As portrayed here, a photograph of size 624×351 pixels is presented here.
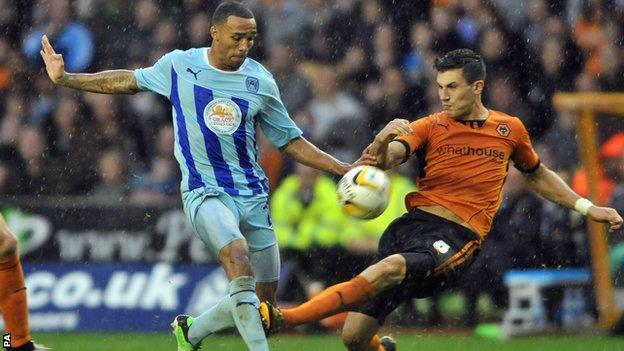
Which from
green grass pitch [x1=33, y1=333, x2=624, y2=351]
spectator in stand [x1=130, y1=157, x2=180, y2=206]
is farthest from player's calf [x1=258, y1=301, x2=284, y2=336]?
spectator in stand [x1=130, y1=157, x2=180, y2=206]

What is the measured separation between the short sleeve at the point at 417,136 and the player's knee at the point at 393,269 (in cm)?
77

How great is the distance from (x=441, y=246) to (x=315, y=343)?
3.91 meters

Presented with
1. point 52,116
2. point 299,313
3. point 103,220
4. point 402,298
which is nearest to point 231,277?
point 299,313

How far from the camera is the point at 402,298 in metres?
9.23

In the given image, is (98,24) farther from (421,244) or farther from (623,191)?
(421,244)

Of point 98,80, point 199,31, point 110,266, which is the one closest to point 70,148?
point 199,31

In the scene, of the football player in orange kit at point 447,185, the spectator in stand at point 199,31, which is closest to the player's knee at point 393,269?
the football player in orange kit at point 447,185

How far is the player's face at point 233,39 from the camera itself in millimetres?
9352

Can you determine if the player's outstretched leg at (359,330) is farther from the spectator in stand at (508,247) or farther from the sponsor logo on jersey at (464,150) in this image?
the spectator in stand at (508,247)

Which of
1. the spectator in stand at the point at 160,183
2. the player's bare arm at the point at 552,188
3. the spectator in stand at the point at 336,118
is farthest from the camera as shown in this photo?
the spectator in stand at the point at 336,118

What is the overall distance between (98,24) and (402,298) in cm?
848

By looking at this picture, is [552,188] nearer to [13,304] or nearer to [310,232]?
[13,304]

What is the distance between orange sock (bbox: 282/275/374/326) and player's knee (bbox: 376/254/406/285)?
0.40 feet

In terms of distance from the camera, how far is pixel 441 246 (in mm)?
9102
